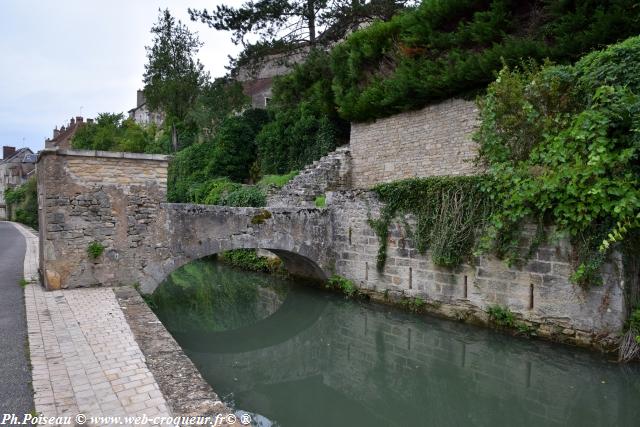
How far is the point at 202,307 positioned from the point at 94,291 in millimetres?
3353

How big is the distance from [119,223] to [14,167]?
4853 cm

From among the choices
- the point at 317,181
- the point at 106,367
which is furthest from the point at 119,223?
the point at 317,181

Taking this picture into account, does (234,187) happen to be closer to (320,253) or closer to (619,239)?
(320,253)

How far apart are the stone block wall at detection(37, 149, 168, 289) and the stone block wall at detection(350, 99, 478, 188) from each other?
29.6ft

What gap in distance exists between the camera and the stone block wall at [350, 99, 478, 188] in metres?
14.1

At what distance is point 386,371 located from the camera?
681 cm

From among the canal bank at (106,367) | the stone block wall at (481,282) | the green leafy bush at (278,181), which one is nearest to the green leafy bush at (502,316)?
the stone block wall at (481,282)

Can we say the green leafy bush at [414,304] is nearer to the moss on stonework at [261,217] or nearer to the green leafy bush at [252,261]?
the moss on stonework at [261,217]

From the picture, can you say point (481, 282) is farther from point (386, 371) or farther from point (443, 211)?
point (386, 371)

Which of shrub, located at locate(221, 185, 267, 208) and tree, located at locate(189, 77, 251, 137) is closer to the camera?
shrub, located at locate(221, 185, 267, 208)

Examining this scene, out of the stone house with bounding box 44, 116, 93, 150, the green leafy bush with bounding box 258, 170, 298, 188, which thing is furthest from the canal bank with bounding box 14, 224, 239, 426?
the stone house with bounding box 44, 116, 93, 150

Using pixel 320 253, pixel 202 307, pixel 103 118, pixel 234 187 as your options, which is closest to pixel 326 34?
pixel 234 187

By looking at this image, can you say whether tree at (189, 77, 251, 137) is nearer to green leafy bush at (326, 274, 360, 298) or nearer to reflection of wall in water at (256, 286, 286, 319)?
reflection of wall in water at (256, 286, 286, 319)

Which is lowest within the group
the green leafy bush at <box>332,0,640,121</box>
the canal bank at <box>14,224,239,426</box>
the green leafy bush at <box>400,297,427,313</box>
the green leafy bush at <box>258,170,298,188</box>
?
the green leafy bush at <box>400,297,427,313</box>
